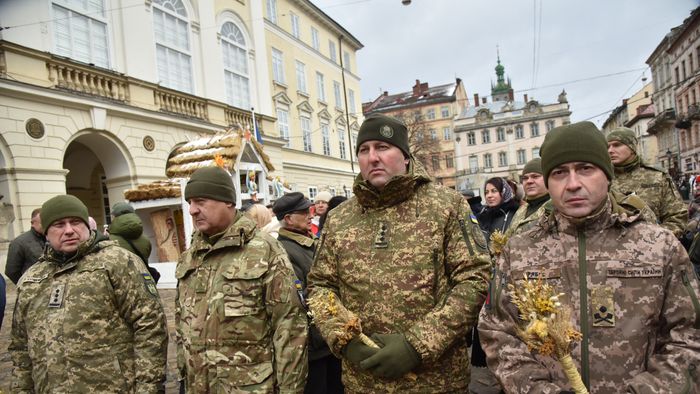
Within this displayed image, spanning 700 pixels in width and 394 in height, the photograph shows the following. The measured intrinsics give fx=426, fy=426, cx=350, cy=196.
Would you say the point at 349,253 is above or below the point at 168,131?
below

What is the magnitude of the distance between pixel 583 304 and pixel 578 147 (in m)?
0.62

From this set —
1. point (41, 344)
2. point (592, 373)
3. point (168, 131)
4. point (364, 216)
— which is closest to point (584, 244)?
point (592, 373)

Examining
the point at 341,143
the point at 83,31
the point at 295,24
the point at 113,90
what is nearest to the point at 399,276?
the point at 113,90

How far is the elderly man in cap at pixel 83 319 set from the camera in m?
2.51

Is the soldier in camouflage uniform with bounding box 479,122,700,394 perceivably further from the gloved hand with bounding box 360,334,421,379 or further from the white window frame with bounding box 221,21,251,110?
the white window frame with bounding box 221,21,251,110

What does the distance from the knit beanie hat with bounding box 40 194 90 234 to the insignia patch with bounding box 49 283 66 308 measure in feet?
1.23

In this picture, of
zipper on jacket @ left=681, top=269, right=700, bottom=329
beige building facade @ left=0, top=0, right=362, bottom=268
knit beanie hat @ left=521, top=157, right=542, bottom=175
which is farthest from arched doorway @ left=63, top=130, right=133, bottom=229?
zipper on jacket @ left=681, top=269, right=700, bottom=329

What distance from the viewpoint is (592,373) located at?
1.60 m

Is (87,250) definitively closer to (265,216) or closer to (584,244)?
(265,216)

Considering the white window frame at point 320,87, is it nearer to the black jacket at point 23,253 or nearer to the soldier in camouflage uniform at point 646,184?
the black jacket at point 23,253

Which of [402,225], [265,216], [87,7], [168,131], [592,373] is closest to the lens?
[592,373]

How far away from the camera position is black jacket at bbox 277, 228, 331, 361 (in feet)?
9.93

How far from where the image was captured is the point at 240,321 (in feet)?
7.67

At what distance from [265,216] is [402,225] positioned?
243cm
